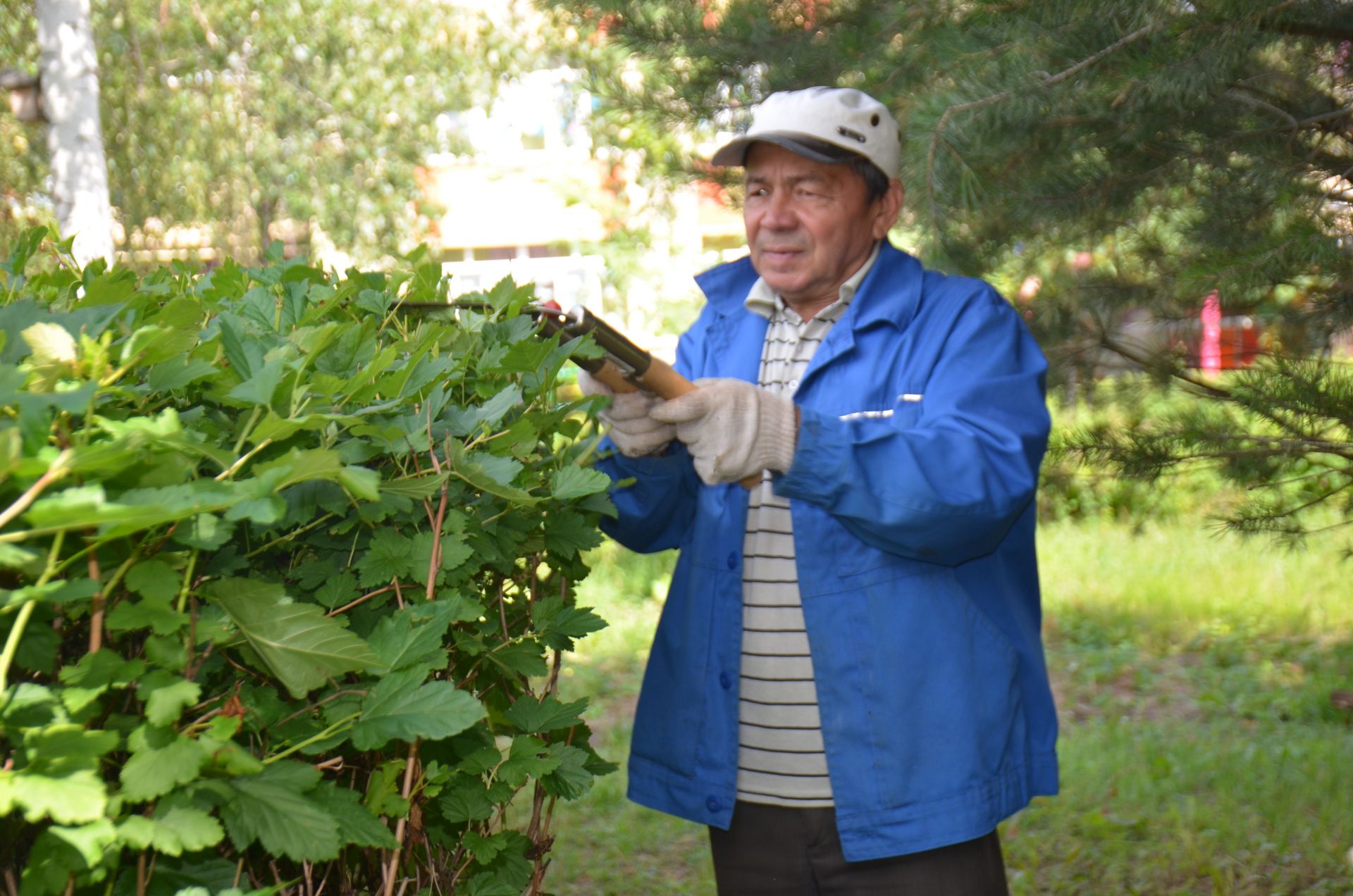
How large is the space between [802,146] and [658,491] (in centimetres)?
70

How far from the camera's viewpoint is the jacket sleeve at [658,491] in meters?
2.21

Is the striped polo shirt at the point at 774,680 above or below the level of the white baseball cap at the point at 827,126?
below

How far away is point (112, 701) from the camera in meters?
0.97

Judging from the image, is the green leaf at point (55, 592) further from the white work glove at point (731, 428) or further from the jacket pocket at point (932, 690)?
the jacket pocket at point (932, 690)

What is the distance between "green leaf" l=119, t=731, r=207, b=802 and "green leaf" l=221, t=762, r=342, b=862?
0.19 ft

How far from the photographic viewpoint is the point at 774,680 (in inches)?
90.4

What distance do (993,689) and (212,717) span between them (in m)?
1.54

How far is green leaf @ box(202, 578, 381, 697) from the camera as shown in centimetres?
97

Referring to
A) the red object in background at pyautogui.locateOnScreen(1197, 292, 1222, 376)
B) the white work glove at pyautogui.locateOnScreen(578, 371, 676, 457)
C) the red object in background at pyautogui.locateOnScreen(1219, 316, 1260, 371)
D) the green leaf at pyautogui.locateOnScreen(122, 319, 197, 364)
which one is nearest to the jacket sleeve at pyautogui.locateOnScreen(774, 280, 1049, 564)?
the white work glove at pyautogui.locateOnScreen(578, 371, 676, 457)

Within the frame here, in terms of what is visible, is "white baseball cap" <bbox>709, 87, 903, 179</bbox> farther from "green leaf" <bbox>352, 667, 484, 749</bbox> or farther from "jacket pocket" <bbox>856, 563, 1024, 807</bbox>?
"green leaf" <bbox>352, 667, 484, 749</bbox>

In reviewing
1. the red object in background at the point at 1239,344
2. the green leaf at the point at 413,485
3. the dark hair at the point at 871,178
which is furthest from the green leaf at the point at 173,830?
the red object in background at the point at 1239,344

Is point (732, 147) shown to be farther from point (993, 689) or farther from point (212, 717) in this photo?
point (212, 717)

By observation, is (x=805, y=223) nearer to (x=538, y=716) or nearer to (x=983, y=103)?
(x=983, y=103)

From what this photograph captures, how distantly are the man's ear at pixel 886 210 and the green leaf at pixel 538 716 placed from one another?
1.43 metres
